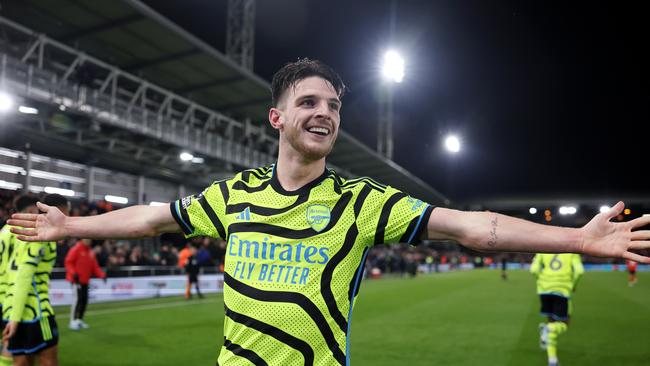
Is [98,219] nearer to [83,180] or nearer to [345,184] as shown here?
[345,184]

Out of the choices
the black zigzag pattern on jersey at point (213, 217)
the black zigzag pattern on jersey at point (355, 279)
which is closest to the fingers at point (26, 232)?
the black zigzag pattern on jersey at point (213, 217)

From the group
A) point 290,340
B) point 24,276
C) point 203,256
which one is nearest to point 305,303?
point 290,340

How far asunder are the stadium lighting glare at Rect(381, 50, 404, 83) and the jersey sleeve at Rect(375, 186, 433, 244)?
141 feet

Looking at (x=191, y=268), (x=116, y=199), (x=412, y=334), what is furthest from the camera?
(x=116, y=199)

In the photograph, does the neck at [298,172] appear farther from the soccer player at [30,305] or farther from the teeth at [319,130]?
the soccer player at [30,305]

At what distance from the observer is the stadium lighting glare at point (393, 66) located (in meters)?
44.1

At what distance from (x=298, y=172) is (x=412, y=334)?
34.9 feet

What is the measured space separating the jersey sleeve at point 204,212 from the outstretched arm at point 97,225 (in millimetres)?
55

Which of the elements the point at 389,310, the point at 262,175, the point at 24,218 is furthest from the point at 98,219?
the point at 389,310

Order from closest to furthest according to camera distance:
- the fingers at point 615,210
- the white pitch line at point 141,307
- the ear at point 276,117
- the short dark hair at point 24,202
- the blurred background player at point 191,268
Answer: the fingers at point 615,210, the ear at point 276,117, the short dark hair at point 24,202, the white pitch line at point 141,307, the blurred background player at point 191,268

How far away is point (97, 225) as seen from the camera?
109 inches

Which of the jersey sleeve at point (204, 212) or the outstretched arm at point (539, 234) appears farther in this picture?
the jersey sleeve at point (204, 212)

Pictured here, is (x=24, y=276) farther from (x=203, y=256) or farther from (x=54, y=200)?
(x=203, y=256)

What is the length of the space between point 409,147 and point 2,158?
4383cm
